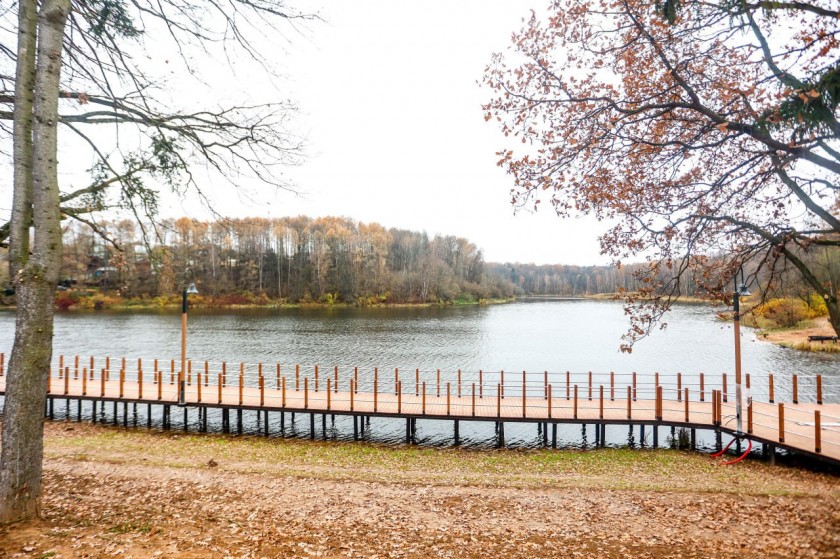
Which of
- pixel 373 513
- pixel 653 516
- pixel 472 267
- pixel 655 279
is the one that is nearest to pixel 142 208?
pixel 373 513

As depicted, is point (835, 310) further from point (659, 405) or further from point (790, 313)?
point (790, 313)

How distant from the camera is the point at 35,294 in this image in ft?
16.0

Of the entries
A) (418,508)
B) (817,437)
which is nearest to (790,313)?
(817,437)

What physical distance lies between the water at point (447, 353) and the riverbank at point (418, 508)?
14.7 feet

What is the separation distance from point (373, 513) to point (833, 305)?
6.56 meters

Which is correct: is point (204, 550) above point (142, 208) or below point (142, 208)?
below

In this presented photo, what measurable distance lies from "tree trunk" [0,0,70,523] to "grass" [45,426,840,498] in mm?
4880

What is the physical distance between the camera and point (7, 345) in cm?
3052

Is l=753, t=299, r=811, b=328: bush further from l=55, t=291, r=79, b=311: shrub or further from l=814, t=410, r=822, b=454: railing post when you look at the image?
l=55, t=291, r=79, b=311: shrub

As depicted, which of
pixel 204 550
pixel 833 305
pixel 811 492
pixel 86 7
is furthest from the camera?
pixel 811 492

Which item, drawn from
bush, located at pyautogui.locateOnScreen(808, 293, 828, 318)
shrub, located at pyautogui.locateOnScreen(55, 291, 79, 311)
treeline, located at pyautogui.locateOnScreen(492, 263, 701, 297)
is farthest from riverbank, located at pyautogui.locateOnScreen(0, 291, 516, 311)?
bush, located at pyautogui.locateOnScreen(808, 293, 828, 318)

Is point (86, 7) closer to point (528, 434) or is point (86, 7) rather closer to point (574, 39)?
point (574, 39)

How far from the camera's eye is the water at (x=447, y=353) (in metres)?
16.5

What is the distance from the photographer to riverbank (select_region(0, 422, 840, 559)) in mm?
5250
